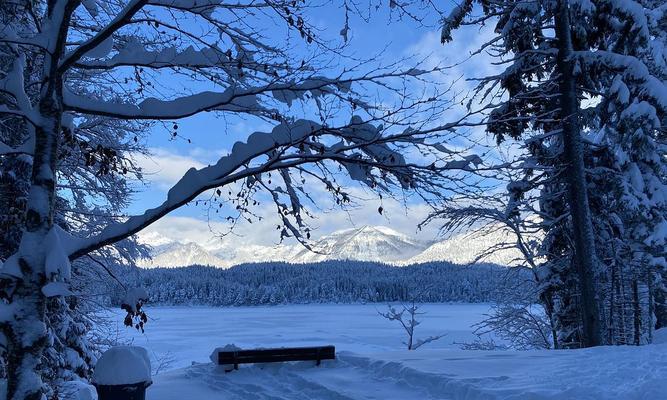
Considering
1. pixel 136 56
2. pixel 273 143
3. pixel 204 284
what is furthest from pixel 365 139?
pixel 204 284

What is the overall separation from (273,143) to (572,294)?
36.7 feet

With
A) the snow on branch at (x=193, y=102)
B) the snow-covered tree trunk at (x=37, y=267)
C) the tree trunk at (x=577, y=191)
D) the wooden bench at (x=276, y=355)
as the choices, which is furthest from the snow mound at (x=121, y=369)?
the tree trunk at (x=577, y=191)

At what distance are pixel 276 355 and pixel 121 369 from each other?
560cm

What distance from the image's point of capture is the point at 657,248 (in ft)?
49.8

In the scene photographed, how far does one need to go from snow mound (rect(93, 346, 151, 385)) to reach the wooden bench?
16.4ft

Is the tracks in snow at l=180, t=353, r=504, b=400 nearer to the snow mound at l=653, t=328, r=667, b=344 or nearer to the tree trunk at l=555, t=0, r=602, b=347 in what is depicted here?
the tree trunk at l=555, t=0, r=602, b=347

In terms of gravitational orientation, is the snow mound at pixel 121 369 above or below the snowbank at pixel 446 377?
above

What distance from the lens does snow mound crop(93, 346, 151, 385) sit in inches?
199

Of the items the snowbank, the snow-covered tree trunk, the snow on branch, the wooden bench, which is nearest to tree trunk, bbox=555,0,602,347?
the snowbank

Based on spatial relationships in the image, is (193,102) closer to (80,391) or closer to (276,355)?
(80,391)

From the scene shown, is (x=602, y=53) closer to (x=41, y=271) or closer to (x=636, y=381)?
(x=636, y=381)

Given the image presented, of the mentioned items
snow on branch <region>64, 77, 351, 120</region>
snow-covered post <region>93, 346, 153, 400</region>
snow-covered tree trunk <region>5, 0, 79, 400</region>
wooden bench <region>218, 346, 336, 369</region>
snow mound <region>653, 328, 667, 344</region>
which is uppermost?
snow on branch <region>64, 77, 351, 120</region>

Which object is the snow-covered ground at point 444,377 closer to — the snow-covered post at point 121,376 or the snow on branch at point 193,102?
the snow-covered post at point 121,376

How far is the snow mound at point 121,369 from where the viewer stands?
5051 mm
